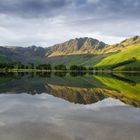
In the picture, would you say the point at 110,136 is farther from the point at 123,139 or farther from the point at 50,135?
the point at 50,135

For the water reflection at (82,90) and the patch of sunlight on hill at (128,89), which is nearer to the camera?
the water reflection at (82,90)

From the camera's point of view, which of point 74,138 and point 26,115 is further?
point 26,115

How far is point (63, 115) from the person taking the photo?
3656 cm

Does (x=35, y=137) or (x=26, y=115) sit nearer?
(x=35, y=137)

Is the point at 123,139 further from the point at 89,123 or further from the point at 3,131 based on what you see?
the point at 3,131

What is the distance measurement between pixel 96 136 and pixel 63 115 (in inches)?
477

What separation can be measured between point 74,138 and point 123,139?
3873 millimetres

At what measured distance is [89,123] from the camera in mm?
31078

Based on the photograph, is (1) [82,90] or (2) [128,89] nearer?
(1) [82,90]

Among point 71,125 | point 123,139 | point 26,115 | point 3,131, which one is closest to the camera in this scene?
point 123,139

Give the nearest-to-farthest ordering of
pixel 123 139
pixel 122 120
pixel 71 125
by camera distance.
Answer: pixel 123 139
pixel 71 125
pixel 122 120

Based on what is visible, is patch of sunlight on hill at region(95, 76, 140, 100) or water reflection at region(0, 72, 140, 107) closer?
water reflection at region(0, 72, 140, 107)

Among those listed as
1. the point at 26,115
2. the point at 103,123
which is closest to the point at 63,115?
the point at 26,115

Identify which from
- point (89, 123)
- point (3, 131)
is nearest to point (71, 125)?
point (89, 123)
